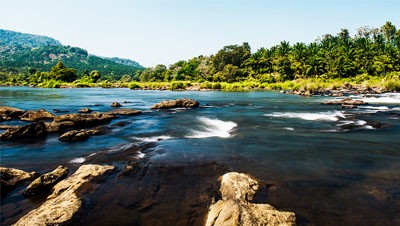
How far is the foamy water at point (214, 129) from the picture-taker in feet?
53.7

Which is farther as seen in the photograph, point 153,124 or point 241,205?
point 153,124

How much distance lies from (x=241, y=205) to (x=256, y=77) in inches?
4113

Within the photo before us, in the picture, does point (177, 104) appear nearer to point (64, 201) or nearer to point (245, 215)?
point (64, 201)

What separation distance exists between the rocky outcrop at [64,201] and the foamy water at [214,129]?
7902 mm

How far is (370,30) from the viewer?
14350 centimetres

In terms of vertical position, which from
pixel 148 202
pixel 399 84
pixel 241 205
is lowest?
pixel 148 202

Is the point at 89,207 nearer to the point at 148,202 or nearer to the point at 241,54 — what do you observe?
the point at 148,202

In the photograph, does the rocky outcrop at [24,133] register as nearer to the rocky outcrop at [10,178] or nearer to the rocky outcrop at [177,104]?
the rocky outcrop at [10,178]

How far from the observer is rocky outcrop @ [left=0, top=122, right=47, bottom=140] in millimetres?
15070

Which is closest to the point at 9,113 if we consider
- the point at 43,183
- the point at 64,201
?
the point at 43,183

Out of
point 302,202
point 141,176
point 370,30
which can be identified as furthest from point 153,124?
point 370,30

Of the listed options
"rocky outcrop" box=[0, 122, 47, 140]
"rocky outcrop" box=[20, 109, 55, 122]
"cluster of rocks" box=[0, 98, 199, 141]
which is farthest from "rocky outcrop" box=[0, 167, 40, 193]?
"rocky outcrop" box=[20, 109, 55, 122]

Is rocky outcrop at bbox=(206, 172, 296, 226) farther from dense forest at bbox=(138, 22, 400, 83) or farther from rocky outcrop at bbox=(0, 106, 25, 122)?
dense forest at bbox=(138, 22, 400, 83)

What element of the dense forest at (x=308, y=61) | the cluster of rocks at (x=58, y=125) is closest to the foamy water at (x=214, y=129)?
the cluster of rocks at (x=58, y=125)
